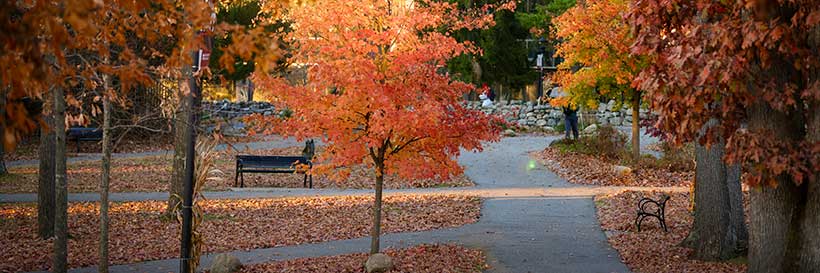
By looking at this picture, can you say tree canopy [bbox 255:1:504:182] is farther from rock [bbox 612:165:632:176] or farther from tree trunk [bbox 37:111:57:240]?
rock [bbox 612:165:632:176]

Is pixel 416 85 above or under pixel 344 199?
above

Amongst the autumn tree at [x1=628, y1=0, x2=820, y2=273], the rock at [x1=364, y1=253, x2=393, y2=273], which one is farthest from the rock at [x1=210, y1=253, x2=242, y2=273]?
the autumn tree at [x1=628, y1=0, x2=820, y2=273]

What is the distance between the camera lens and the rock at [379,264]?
37.4ft

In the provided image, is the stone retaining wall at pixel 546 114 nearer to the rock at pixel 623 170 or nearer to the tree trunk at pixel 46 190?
the rock at pixel 623 170

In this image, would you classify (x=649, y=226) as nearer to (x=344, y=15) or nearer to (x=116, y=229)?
(x=344, y=15)

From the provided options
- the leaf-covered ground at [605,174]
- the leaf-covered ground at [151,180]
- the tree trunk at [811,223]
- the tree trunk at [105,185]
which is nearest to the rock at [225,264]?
the tree trunk at [105,185]

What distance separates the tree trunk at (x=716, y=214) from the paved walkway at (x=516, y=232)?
3.91 ft

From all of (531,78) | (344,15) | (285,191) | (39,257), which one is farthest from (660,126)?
(531,78)

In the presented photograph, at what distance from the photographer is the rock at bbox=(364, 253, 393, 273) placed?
11398mm

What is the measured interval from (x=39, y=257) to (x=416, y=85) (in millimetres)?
5353

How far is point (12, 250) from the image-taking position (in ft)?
41.1

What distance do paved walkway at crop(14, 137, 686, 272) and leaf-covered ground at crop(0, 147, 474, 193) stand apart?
41.8 inches

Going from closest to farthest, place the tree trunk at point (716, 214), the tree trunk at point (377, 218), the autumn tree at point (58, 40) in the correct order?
the autumn tree at point (58, 40), the tree trunk at point (377, 218), the tree trunk at point (716, 214)

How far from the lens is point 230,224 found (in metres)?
15.3
